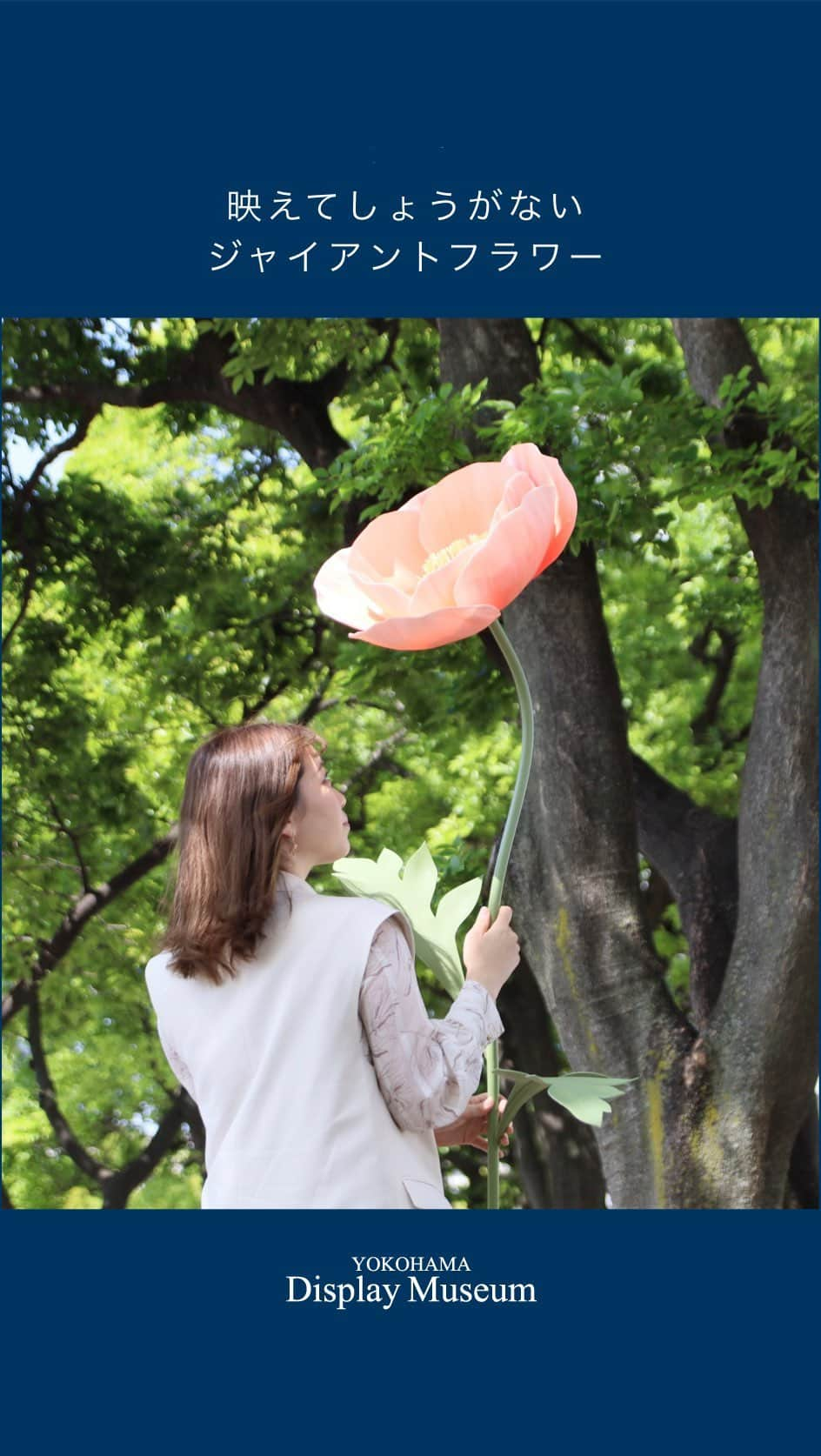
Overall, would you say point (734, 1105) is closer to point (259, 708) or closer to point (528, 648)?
point (528, 648)

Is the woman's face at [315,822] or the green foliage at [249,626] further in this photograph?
the green foliage at [249,626]

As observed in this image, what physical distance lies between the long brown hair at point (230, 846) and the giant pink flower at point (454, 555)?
0.20 m

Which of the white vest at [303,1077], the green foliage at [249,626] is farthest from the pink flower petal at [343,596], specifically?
the green foliage at [249,626]

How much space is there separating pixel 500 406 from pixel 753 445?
786 mm

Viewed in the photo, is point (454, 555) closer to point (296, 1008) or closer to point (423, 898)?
point (423, 898)

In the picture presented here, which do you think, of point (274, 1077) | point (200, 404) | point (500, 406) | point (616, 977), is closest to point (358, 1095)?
point (274, 1077)

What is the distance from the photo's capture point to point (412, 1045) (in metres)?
1.65

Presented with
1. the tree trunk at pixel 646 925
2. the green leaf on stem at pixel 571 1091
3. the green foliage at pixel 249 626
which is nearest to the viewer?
the green leaf on stem at pixel 571 1091

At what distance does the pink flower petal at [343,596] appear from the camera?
1.74m

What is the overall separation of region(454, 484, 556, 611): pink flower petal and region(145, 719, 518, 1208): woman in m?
0.34

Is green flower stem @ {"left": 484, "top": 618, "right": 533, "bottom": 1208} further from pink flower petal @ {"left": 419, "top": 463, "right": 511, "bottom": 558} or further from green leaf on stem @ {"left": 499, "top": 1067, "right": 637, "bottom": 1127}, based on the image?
pink flower petal @ {"left": 419, "top": 463, "right": 511, "bottom": 558}

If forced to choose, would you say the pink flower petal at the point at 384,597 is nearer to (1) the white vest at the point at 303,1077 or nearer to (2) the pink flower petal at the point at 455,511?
(2) the pink flower petal at the point at 455,511

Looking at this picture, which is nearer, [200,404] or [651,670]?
[200,404]

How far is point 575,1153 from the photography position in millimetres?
7770
